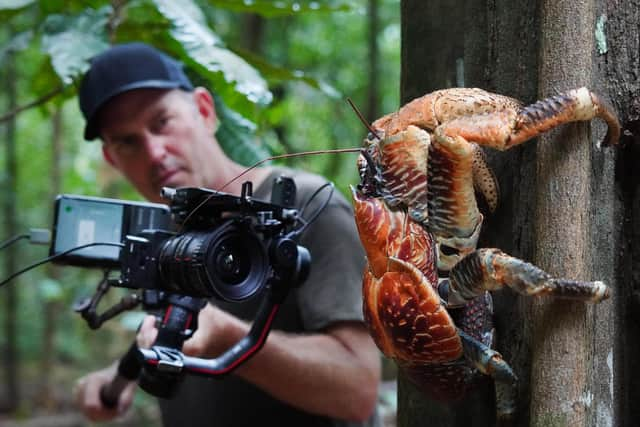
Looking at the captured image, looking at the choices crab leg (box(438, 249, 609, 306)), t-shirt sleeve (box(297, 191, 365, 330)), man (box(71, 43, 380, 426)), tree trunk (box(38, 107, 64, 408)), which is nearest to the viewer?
crab leg (box(438, 249, 609, 306))

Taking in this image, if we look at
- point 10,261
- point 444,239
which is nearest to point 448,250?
point 444,239

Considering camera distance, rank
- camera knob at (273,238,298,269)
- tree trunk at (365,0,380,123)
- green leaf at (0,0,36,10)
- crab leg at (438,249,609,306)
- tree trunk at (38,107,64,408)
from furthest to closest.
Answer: tree trunk at (38,107,64,408)
tree trunk at (365,0,380,123)
green leaf at (0,0,36,10)
camera knob at (273,238,298,269)
crab leg at (438,249,609,306)

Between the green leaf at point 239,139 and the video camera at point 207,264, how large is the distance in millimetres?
606

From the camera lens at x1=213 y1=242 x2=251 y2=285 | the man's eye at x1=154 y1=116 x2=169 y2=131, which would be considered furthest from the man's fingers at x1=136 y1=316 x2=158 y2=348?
the man's eye at x1=154 y1=116 x2=169 y2=131

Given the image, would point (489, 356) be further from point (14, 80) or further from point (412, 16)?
point (14, 80)

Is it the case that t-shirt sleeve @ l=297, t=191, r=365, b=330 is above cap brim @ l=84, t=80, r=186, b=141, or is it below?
below

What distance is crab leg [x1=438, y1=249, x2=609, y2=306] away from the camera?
0.71m

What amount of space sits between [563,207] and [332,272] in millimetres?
1039

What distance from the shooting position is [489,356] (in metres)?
0.76

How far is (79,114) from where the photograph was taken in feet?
26.3

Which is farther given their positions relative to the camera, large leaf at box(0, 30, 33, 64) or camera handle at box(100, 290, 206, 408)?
large leaf at box(0, 30, 33, 64)

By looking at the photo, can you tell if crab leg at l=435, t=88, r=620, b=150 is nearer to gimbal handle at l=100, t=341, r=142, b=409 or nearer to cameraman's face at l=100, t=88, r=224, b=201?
gimbal handle at l=100, t=341, r=142, b=409

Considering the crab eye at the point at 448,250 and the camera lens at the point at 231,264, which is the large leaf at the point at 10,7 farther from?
the crab eye at the point at 448,250

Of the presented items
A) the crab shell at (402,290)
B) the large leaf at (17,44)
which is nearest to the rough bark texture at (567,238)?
the crab shell at (402,290)
